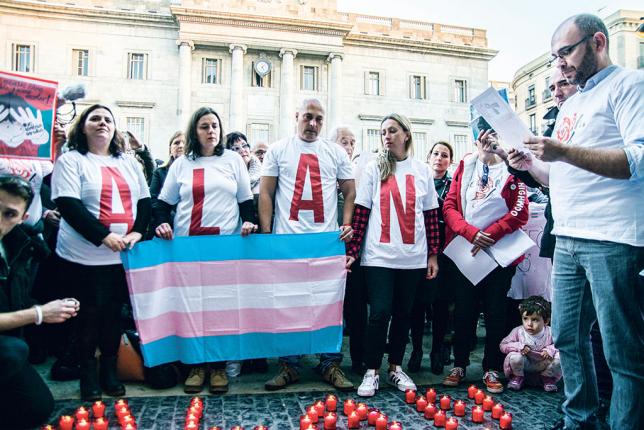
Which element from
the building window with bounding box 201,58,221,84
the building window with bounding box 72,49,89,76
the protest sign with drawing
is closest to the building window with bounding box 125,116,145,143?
the building window with bounding box 72,49,89,76

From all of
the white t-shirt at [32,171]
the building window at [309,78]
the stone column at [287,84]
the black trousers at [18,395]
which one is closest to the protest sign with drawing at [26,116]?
the white t-shirt at [32,171]

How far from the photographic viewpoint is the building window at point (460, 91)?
Result: 3450 cm

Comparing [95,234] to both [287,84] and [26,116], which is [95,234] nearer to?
[26,116]

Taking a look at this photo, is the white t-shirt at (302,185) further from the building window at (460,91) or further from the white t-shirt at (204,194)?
the building window at (460,91)

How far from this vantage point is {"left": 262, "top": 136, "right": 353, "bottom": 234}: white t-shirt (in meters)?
4.43

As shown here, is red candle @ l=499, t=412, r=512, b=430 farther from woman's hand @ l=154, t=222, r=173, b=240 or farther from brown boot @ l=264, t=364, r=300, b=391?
woman's hand @ l=154, t=222, r=173, b=240

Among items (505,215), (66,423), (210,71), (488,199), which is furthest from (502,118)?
(210,71)

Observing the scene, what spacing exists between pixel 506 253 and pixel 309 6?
102ft

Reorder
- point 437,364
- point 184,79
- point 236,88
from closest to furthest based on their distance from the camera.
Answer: point 437,364 < point 184,79 < point 236,88

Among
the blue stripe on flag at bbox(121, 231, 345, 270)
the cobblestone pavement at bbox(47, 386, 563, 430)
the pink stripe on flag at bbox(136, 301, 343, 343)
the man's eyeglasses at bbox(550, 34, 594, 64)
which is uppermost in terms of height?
the man's eyeglasses at bbox(550, 34, 594, 64)

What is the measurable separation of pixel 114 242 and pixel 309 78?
29853 millimetres

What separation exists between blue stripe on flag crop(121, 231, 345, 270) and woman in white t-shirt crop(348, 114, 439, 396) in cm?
32

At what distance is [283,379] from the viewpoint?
4.20 m

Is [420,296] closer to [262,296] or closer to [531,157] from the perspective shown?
[262,296]
